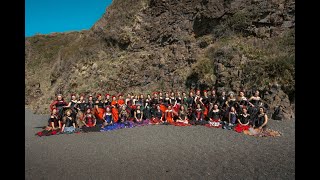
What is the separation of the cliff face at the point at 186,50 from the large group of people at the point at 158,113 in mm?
2542

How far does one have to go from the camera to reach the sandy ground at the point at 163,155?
609cm

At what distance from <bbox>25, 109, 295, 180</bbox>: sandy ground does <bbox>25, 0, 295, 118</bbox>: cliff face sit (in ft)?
17.2

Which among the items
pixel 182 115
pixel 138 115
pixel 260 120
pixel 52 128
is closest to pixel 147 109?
pixel 138 115

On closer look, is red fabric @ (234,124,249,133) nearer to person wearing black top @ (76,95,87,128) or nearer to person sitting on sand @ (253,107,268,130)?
person sitting on sand @ (253,107,268,130)

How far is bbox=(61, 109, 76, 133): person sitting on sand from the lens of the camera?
1194 centimetres

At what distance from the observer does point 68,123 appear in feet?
40.2

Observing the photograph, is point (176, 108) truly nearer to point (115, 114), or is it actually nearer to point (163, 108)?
point (163, 108)

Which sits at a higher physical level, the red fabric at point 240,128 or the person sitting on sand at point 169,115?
the person sitting on sand at point 169,115

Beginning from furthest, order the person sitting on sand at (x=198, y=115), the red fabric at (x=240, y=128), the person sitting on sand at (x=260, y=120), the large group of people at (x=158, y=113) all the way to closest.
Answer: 1. the person sitting on sand at (x=198, y=115)
2. the large group of people at (x=158, y=113)
3. the person sitting on sand at (x=260, y=120)
4. the red fabric at (x=240, y=128)

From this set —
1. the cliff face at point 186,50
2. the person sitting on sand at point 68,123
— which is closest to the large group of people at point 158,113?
the person sitting on sand at point 68,123

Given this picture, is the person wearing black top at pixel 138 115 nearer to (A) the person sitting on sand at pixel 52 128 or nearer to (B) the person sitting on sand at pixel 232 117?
(A) the person sitting on sand at pixel 52 128
